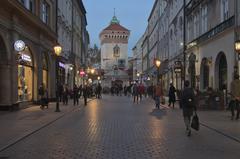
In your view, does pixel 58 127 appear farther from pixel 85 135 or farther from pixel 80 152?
pixel 80 152

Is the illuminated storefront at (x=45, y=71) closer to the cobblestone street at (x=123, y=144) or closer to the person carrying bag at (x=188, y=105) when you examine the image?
the cobblestone street at (x=123, y=144)

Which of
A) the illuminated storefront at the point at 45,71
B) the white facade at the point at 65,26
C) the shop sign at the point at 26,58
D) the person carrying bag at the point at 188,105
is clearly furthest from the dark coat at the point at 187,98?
the white facade at the point at 65,26

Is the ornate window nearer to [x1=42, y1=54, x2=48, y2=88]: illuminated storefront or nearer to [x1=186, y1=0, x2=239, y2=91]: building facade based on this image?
[x1=186, y1=0, x2=239, y2=91]: building facade

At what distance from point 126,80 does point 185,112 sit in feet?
383

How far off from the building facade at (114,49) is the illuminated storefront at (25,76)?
93605 millimetres

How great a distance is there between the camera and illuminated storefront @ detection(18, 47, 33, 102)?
27.9 metres

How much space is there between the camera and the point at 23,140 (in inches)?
529

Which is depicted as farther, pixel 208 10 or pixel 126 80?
pixel 126 80

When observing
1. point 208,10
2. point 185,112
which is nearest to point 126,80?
point 208,10

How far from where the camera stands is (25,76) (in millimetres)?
29609

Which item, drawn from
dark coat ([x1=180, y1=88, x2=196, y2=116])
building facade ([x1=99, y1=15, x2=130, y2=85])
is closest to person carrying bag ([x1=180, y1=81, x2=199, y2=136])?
dark coat ([x1=180, y1=88, x2=196, y2=116])

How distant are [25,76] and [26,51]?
152 cm

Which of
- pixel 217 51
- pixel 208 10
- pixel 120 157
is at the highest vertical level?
pixel 208 10

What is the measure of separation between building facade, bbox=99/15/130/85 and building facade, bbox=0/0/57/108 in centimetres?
8662
